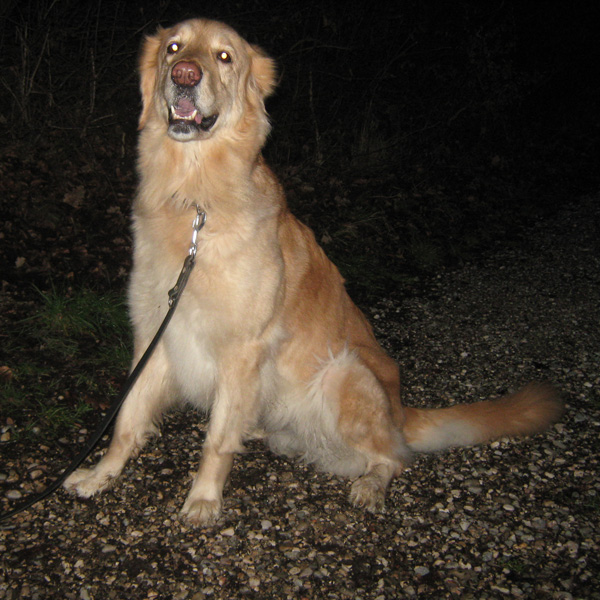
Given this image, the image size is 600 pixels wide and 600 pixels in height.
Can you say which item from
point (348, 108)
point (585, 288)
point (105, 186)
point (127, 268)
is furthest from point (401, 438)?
point (348, 108)

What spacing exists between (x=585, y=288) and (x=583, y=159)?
579cm

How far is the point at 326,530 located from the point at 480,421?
1035 mm

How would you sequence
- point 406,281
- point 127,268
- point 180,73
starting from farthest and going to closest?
point 406,281 < point 127,268 < point 180,73

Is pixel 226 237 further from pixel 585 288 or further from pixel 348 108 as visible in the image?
pixel 348 108

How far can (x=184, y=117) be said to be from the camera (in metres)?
2.55

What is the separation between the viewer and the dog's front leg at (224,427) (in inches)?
104

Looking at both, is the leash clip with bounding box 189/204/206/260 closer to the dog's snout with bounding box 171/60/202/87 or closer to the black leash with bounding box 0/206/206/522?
the black leash with bounding box 0/206/206/522

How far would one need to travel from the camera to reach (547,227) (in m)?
7.39

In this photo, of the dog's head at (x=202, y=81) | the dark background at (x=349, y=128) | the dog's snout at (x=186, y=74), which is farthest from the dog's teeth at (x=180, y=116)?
the dark background at (x=349, y=128)

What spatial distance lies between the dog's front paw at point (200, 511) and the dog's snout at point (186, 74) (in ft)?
6.18

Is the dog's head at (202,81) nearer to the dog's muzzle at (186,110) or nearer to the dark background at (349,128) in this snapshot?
the dog's muzzle at (186,110)

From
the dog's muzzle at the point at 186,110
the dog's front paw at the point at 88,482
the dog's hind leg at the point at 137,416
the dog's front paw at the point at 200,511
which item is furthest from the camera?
the dog's hind leg at the point at 137,416

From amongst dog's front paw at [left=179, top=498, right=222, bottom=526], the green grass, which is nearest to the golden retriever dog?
dog's front paw at [left=179, top=498, right=222, bottom=526]

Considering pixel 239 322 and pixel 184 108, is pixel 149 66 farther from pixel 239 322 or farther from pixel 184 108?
pixel 239 322
